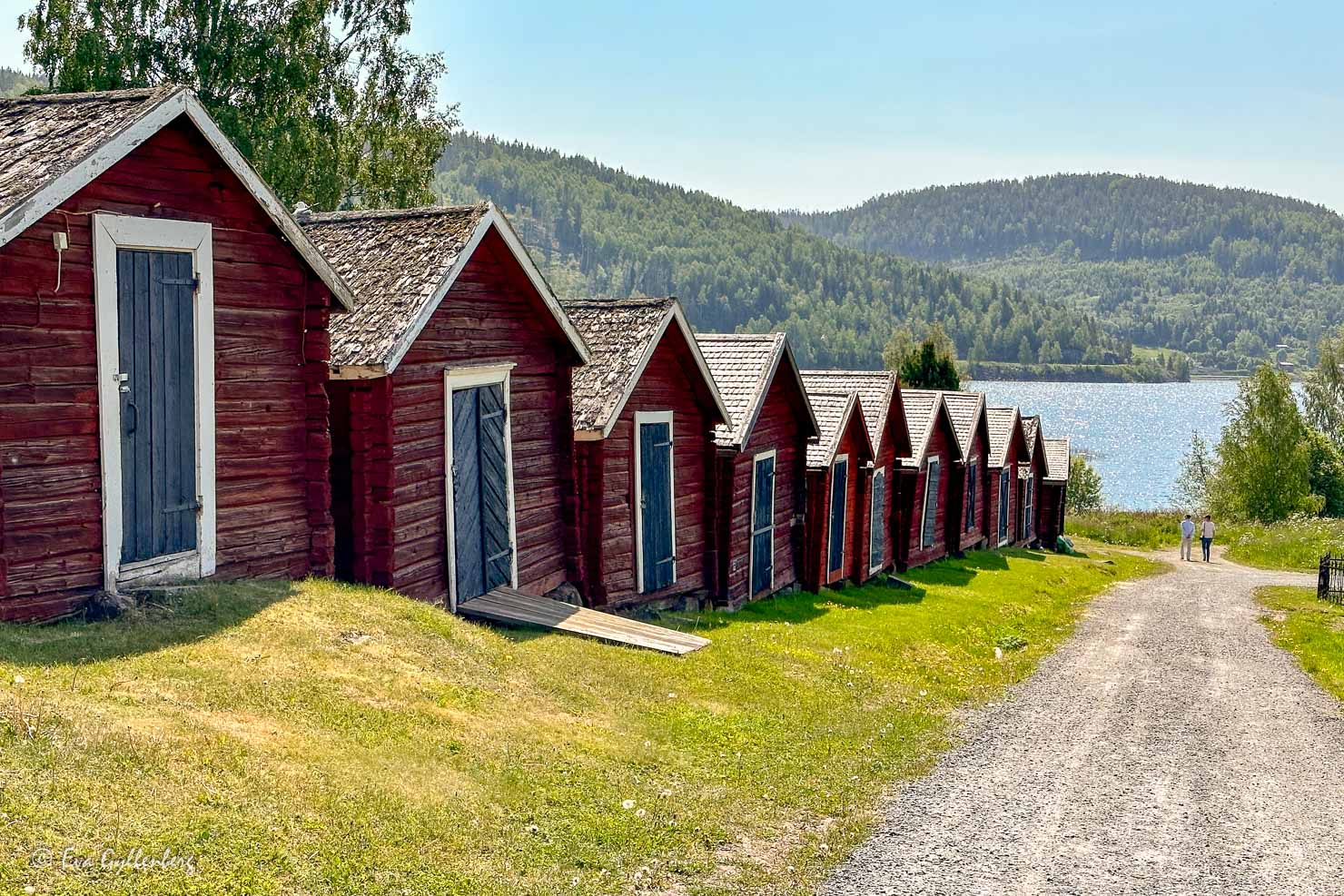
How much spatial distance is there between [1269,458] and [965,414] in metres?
37.4

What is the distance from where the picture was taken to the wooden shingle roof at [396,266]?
13773 mm

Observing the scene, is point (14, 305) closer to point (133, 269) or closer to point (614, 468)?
point (133, 269)

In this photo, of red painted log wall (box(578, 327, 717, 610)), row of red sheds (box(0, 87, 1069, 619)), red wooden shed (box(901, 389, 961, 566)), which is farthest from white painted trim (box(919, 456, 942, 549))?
red painted log wall (box(578, 327, 717, 610))

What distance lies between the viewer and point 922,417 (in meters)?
35.2

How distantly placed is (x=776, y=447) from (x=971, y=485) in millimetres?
18420

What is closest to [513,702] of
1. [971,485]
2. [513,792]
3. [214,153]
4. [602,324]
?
[513,792]

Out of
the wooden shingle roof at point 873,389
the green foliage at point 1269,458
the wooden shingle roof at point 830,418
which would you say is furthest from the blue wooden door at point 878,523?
the green foliage at point 1269,458

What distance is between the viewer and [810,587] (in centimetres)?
2655

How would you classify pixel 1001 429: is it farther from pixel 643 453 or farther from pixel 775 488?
pixel 643 453

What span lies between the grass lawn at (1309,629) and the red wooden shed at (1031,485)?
47.1 feet

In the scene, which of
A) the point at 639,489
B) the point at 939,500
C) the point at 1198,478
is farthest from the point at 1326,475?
the point at 639,489

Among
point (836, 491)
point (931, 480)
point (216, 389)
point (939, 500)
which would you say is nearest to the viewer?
point (216, 389)

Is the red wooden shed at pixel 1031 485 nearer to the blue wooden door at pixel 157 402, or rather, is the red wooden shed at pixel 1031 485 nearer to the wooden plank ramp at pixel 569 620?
the wooden plank ramp at pixel 569 620

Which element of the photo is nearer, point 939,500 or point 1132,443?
point 939,500
